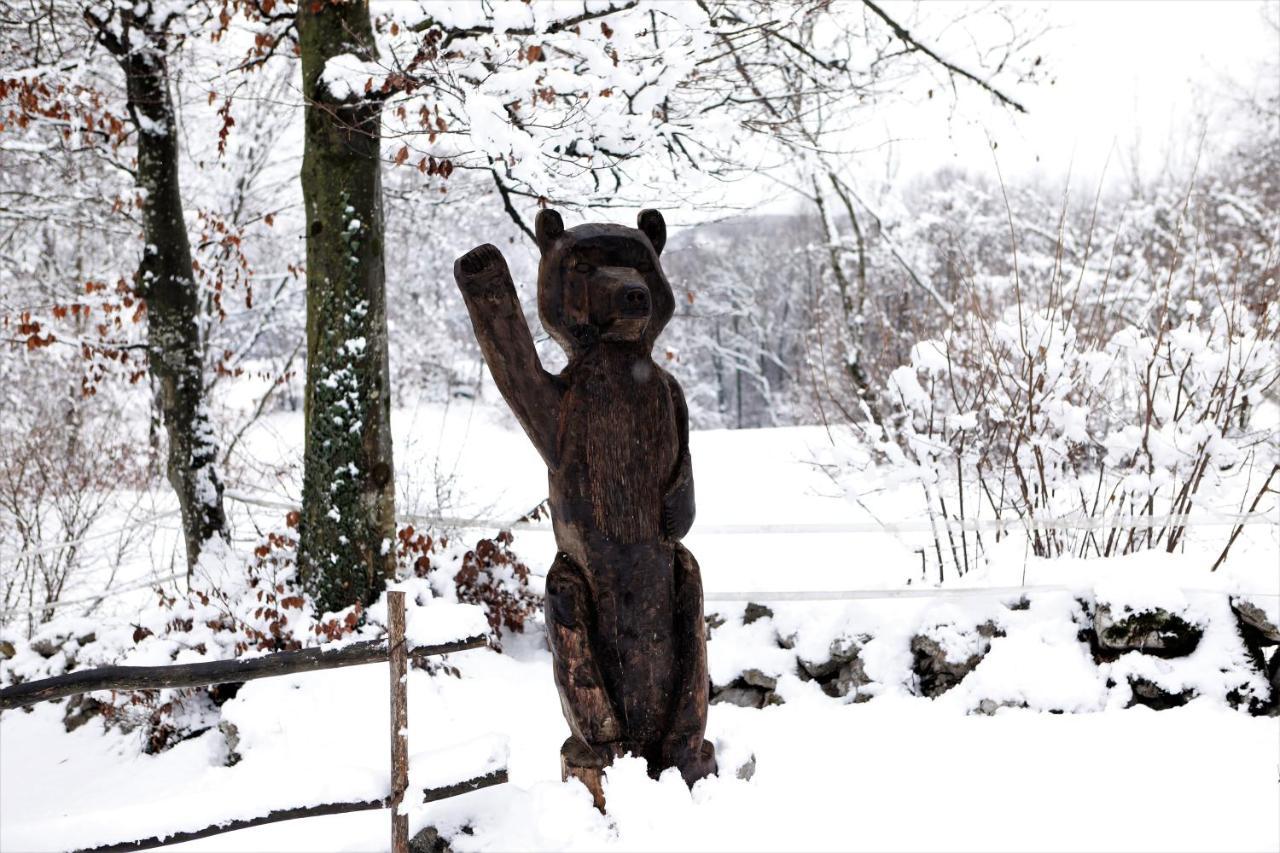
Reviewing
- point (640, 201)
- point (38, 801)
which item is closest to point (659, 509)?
point (640, 201)

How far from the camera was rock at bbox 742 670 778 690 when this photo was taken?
15.7 ft

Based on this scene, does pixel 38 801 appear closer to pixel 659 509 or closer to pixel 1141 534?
pixel 659 509

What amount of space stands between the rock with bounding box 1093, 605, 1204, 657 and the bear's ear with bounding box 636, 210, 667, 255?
3058 mm

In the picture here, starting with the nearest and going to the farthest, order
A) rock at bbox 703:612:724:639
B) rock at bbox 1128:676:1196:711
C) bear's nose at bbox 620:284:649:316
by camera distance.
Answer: bear's nose at bbox 620:284:649:316 → rock at bbox 1128:676:1196:711 → rock at bbox 703:612:724:639

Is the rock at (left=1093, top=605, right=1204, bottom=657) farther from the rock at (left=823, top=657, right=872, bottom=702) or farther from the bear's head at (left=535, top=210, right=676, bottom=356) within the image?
the bear's head at (left=535, top=210, right=676, bottom=356)

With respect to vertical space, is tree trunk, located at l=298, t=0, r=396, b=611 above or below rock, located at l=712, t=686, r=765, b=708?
above

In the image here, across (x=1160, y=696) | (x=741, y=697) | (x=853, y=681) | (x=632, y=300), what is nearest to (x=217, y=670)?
(x=632, y=300)

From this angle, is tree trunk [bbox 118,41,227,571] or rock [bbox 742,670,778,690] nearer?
rock [bbox 742,670,778,690]

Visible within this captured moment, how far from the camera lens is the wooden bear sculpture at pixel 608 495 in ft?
7.76

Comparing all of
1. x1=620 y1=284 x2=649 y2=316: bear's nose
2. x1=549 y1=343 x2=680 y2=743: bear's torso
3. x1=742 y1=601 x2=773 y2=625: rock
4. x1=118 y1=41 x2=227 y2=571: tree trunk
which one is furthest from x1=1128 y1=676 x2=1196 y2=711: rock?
x1=118 y1=41 x2=227 y2=571: tree trunk

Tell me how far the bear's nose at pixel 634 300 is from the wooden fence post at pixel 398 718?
1.11 m

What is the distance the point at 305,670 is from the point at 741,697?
2.67 metres

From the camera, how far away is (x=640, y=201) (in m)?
4.79

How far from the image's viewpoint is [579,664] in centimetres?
237
